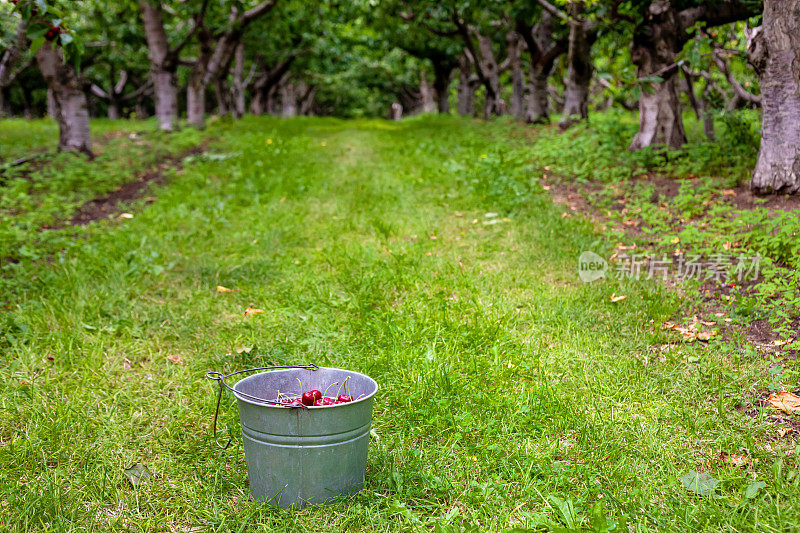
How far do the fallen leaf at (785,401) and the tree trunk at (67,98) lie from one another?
34.9ft

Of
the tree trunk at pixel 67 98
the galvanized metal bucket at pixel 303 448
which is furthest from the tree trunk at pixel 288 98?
the galvanized metal bucket at pixel 303 448

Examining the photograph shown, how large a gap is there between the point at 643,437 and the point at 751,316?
175 centimetres

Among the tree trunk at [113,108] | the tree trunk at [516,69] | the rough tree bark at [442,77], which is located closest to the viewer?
the tree trunk at [516,69]

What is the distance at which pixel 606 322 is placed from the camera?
4430 millimetres

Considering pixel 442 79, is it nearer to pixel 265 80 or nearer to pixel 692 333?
pixel 265 80

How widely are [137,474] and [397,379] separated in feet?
4.89

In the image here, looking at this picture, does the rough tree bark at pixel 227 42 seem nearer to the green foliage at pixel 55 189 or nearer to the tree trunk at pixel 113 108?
A: the green foliage at pixel 55 189

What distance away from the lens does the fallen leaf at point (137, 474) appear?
2.86 meters

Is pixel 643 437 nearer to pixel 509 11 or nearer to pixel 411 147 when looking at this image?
pixel 411 147

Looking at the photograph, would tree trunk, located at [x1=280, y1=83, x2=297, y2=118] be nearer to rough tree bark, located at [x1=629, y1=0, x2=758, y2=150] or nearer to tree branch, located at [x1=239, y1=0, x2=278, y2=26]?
tree branch, located at [x1=239, y1=0, x2=278, y2=26]

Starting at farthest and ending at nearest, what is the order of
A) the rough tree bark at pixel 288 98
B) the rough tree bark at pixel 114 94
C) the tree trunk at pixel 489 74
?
the rough tree bark at pixel 288 98 → the rough tree bark at pixel 114 94 → the tree trunk at pixel 489 74

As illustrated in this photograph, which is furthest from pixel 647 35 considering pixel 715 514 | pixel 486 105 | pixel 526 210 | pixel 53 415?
pixel 486 105

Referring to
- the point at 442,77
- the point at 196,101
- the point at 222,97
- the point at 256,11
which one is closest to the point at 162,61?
the point at 196,101

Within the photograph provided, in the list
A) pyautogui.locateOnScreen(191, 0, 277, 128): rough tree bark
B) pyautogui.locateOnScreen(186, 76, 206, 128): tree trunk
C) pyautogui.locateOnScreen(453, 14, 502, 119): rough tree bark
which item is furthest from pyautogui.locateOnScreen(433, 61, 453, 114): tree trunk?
pyautogui.locateOnScreen(186, 76, 206, 128): tree trunk
